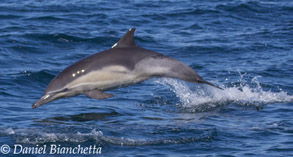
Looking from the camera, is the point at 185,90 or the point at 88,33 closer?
the point at 185,90

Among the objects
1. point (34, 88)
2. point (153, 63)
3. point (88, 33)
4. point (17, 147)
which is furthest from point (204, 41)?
point (17, 147)

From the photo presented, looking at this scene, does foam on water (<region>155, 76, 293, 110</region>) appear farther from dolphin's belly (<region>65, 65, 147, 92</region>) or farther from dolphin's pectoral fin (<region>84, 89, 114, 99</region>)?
dolphin's pectoral fin (<region>84, 89, 114, 99</region>)

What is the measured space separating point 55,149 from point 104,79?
1.32m

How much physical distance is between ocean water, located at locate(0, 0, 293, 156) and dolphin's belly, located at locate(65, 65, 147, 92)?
835 millimetres

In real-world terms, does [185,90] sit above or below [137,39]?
below

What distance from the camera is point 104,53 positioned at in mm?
9172

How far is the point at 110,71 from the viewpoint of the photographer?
9.08 meters

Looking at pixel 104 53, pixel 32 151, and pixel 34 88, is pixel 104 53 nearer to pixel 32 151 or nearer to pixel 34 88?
pixel 32 151

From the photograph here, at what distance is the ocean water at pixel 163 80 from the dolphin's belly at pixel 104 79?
835 mm

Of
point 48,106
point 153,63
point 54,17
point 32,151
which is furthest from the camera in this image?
point 54,17

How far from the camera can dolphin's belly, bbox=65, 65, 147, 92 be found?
908 cm

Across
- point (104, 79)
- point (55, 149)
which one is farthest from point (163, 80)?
point (55, 149)

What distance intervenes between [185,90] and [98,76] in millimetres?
4754

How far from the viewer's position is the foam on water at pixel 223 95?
1252 cm
